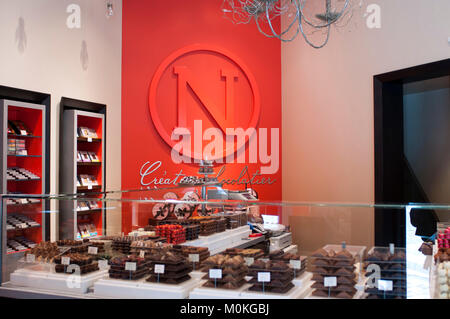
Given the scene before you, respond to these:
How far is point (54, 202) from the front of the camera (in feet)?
8.52

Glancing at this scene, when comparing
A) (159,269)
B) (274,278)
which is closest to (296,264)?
(274,278)

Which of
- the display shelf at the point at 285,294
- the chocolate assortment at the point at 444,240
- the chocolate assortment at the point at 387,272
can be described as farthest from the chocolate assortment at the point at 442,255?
the display shelf at the point at 285,294

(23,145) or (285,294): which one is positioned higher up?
(23,145)

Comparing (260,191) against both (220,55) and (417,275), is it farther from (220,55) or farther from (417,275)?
(417,275)

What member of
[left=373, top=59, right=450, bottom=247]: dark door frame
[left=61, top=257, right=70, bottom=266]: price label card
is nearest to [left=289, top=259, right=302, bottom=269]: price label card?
[left=61, top=257, right=70, bottom=266]: price label card

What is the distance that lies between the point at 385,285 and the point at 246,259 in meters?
0.69

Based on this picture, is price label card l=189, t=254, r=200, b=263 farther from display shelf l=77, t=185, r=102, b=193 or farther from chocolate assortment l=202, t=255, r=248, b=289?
display shelf l=77, t=185, r=102, b=193

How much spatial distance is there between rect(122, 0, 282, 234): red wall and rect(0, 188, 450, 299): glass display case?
11.0ft

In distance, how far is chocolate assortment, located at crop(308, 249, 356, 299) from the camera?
2.05 m

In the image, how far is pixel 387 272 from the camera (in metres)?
2.09

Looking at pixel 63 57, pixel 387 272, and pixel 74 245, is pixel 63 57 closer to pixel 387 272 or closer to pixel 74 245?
pixel 74 245

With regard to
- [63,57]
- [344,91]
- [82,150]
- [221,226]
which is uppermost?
[63,57]

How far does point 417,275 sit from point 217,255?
1054mm
